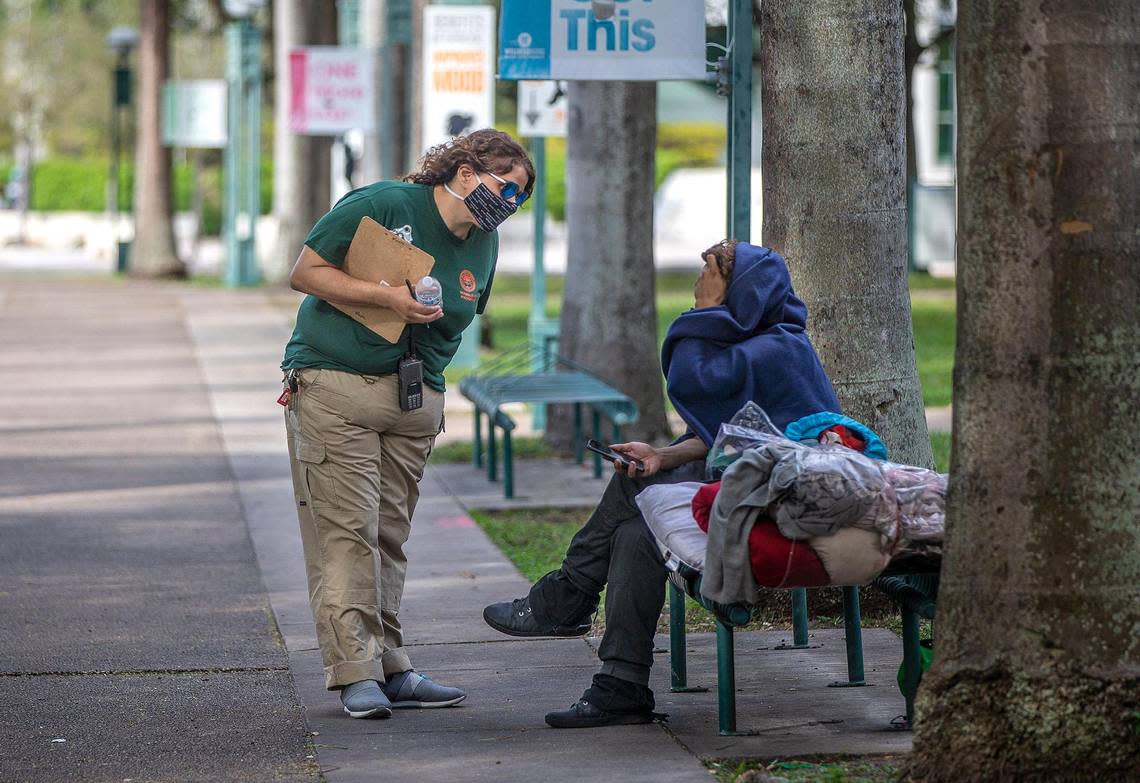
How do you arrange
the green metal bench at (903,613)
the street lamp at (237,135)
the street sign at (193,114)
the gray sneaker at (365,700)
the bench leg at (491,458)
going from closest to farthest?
1. the green metal bench at (903,613)
2. the gray sneaker at (365,700)
3. the bench leg at (491,458)
4. the street lamp at (237,135)
5. the street sign at (193,114)

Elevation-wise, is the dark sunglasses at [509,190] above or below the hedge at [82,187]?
below

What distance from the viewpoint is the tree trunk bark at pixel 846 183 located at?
643cm

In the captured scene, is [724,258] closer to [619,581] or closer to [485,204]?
[485,204]

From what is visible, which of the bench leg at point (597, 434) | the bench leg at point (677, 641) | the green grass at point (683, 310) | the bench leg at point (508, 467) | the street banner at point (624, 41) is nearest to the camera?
the bench leg at point (677, 641)

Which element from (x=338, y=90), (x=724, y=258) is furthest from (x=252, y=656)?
(x=338, y=90)

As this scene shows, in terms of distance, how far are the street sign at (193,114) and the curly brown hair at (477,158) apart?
25815mm

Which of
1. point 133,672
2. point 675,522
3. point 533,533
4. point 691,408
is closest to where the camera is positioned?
point 675,522

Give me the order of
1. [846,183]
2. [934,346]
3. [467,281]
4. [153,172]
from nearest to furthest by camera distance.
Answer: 1. [467,281]
2. [846,183]
3. [934,346]
4. [153,172]

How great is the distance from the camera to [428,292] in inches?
205

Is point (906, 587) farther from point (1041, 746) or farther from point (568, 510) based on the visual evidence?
point (568, 510)

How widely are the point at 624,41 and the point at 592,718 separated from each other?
11.9ft

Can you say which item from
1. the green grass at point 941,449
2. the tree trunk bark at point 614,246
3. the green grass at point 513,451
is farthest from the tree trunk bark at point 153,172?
the green grass at point 941,449

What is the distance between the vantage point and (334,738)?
5.19 m

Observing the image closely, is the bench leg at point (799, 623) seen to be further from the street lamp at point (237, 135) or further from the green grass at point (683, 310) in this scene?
the street lamp at point (237, 135)
